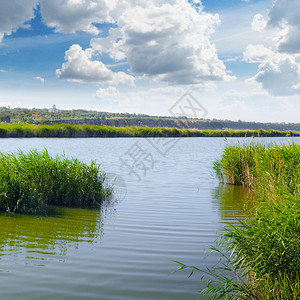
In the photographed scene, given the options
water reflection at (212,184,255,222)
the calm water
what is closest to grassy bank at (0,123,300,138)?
water reflection at (212,184,255,222)

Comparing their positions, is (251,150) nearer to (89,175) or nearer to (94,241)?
(89,175)

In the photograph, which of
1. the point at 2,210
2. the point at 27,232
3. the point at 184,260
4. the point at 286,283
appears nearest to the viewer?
the point at 286,283

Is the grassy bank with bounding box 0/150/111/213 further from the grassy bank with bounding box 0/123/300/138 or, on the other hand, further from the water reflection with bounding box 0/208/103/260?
the grassy bank with bounding box 0/123/300/138

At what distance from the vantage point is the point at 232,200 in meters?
12.2

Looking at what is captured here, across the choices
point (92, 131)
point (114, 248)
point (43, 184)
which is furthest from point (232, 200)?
point (92, 131)

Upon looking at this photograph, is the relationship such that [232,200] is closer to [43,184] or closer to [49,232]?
[43,184]

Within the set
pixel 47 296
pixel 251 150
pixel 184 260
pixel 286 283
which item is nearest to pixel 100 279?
pixel 47 296

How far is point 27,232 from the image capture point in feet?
25.2

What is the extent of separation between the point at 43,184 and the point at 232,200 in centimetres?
593

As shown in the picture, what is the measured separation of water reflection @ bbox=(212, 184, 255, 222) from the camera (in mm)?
10031

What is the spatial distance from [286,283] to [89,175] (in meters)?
7.15

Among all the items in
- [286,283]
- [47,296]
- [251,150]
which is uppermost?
[251,150]

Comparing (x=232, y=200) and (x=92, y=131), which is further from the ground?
(x=92, y=131)

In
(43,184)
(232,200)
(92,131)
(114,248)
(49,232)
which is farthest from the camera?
(92,131)
